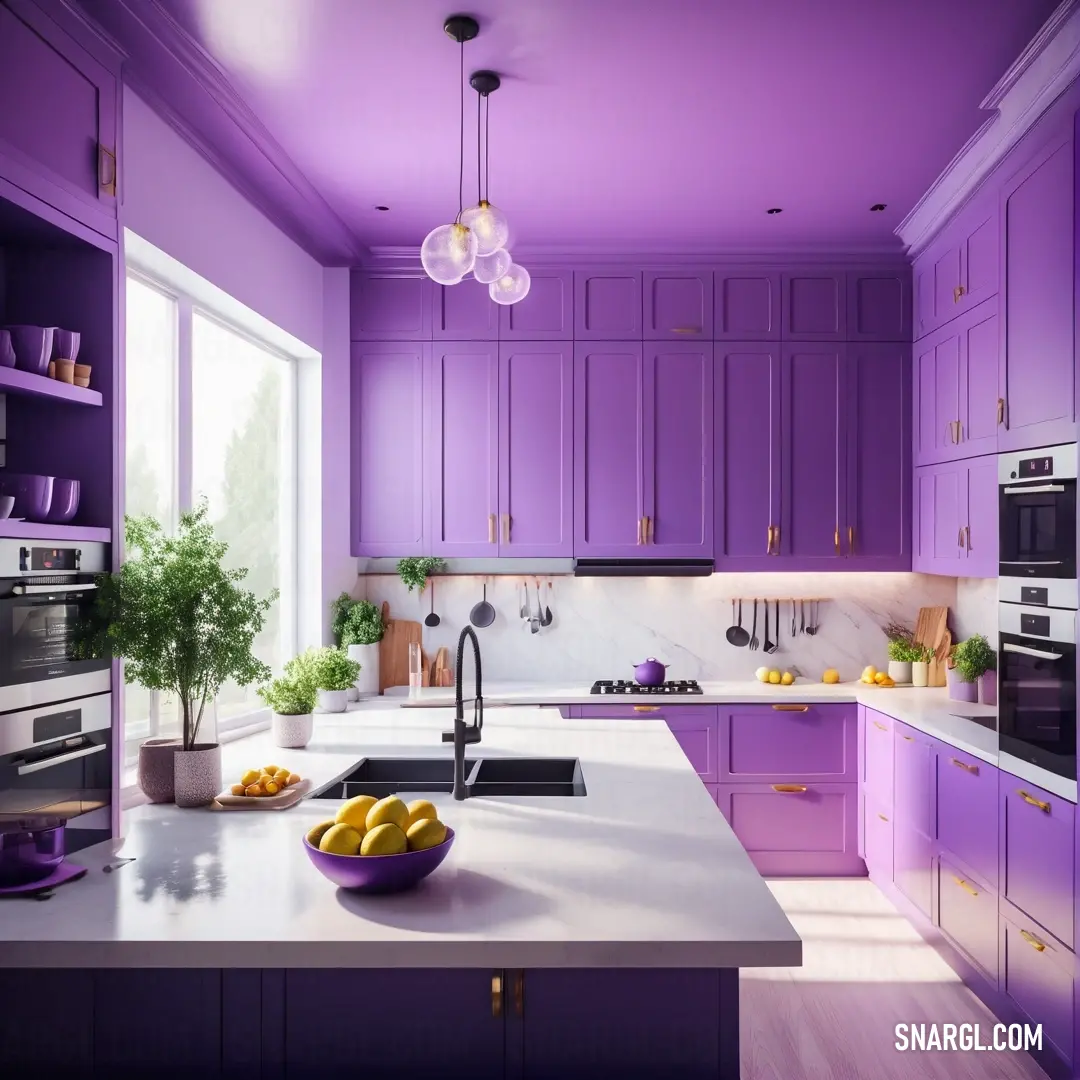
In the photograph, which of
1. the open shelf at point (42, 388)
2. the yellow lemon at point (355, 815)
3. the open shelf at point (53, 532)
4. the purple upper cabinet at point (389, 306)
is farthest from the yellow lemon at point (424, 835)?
the purple upper cabinet at point (389, 306)

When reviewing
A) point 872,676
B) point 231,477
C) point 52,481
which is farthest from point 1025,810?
point 231,477

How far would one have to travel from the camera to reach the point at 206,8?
7.68 feet

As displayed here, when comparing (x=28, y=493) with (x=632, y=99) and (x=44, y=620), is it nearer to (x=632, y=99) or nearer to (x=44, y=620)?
(x=44, y=620)

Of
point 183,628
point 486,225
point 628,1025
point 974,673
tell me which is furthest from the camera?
point 974,673

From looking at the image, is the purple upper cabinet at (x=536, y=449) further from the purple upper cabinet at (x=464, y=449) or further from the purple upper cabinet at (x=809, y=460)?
the purple upper cabinet at (x=809, y=460)

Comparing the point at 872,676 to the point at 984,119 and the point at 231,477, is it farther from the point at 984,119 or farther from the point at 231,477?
the point at 231,477

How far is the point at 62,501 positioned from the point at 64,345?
1.19 feet

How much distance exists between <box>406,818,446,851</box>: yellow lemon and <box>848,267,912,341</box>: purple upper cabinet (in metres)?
3.55

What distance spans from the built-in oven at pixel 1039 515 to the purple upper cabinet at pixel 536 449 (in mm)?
2020

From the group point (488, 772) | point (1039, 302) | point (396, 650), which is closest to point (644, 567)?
point (396, 650)

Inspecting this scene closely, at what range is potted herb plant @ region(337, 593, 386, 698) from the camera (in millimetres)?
4270

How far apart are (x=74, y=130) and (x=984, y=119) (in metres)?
2.81

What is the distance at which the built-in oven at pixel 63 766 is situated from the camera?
1.84 m

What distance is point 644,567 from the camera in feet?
14.1
